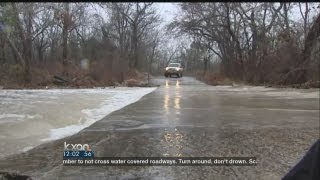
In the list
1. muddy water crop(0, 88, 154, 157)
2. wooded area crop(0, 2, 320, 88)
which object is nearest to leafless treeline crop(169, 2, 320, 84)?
wooded area crop(0, 2, 320, 88)

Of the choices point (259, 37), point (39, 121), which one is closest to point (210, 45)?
point (259, 37)

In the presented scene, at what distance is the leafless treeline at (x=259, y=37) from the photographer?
28.3 meters

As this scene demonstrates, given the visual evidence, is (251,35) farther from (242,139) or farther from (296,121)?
(242,139)

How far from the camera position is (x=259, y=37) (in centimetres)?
3578

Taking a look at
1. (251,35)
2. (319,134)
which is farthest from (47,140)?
(251,35)

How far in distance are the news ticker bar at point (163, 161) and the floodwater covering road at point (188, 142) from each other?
0.18 metres

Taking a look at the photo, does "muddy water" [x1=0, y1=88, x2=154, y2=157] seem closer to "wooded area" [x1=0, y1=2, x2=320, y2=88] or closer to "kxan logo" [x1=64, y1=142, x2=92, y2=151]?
"kxan logo" [x1=64, y1=142, x2=92, y2=151]

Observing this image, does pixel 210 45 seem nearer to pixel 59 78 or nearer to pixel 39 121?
pixel 59 78

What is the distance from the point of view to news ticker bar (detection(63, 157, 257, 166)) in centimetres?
699

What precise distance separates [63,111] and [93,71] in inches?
782

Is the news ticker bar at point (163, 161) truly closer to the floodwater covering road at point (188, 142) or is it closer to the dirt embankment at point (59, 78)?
the floodwater covering road at point (188, 142)

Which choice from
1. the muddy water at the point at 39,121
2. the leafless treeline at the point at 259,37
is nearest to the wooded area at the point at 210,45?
Answer: the leafless treeline at the point at 259,37

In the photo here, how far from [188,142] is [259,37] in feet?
93.3

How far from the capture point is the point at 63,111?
40.3 ft
